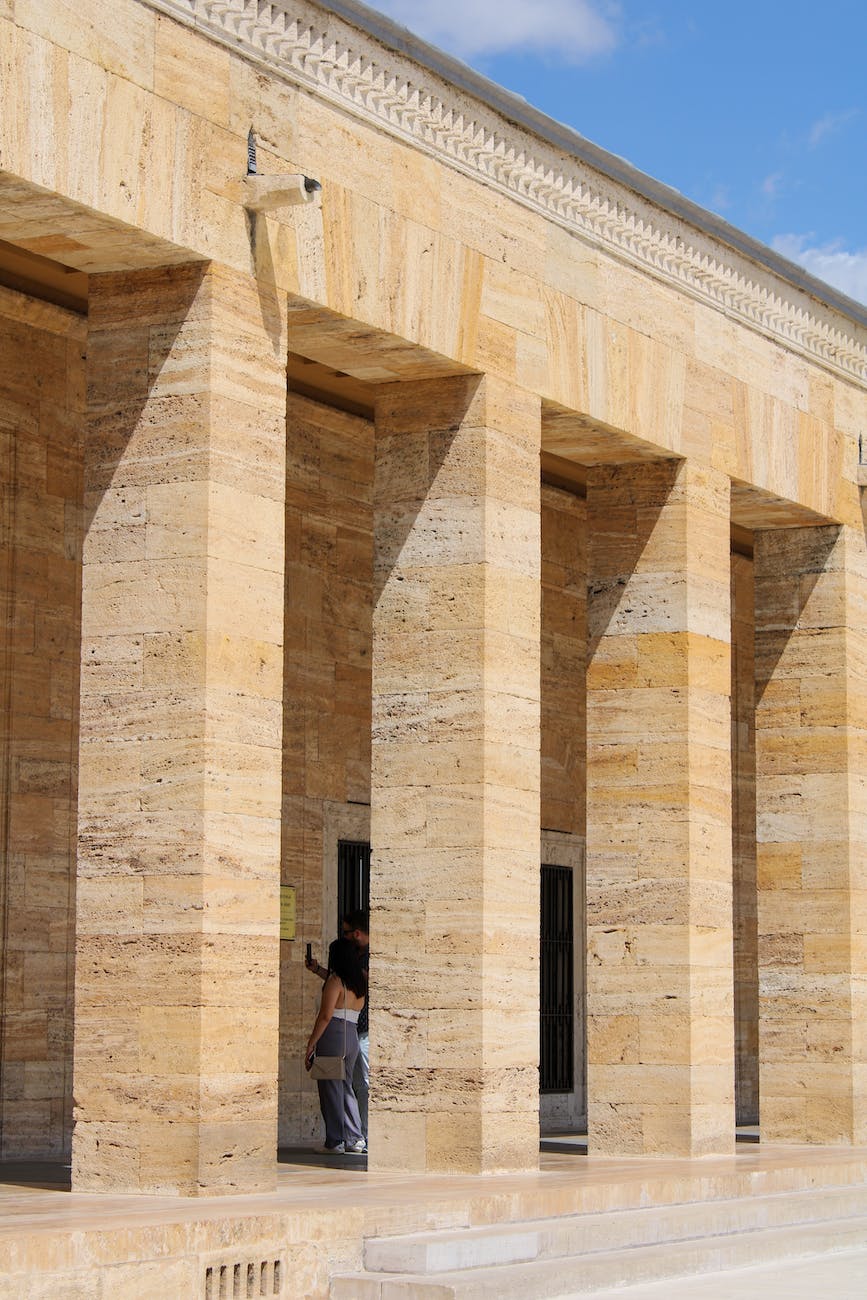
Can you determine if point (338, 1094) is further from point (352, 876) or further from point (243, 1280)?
point (243, 1280)

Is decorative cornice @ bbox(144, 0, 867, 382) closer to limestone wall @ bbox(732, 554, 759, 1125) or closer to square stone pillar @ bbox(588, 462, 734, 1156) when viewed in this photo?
square stone pillar @ bbox(588, 462, 734, 1156)

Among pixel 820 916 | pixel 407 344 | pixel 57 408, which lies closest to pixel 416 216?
pixel 407 344

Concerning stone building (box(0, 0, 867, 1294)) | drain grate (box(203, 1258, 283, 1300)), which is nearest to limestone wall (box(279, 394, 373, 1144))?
stone building (box(0, 0, 867, 1294))

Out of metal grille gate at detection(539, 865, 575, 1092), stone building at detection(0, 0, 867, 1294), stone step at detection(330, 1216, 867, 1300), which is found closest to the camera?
stone step at detection(330, 1216, 867, 1300)

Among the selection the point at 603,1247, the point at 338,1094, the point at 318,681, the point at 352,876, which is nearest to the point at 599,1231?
the point at 603,1247

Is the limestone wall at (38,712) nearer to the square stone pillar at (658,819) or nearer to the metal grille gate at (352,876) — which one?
the metal grille gate at (352,876)

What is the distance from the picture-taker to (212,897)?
970cm

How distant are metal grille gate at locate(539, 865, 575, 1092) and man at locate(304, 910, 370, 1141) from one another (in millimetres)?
3370

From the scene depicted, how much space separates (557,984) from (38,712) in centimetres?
659

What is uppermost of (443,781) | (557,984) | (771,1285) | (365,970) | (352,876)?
(443,781)

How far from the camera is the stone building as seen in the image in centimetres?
977

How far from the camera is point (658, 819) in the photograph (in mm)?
13523

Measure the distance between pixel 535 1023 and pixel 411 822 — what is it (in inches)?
48.4

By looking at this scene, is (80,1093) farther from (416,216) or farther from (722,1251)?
(416,216)
